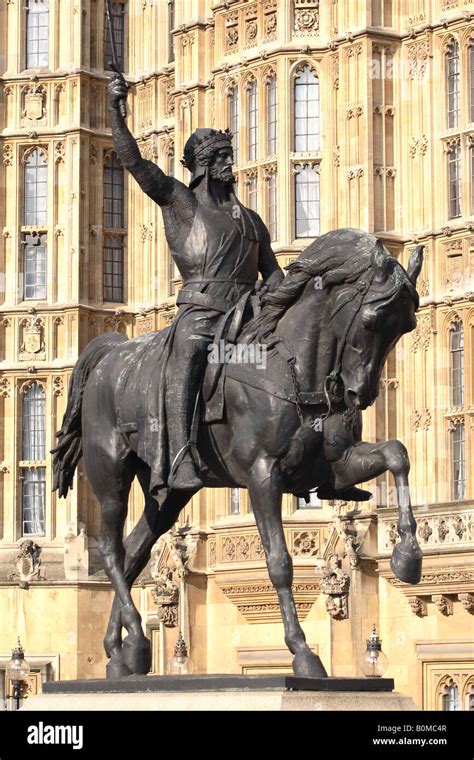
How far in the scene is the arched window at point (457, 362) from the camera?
31672 millimetres

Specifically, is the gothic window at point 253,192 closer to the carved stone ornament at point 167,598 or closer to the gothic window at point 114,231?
the gothic window at point 114,231

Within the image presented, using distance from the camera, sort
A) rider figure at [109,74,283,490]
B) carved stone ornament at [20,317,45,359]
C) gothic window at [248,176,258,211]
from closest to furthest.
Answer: rider figure at [109,74,283,490] → gothic window at [248,176,258,211] → carved stone ornament at [20,317,45,359]

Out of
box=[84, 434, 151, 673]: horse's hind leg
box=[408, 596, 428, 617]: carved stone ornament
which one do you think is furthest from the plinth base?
box=[408, 596, 428, 617]: carved stone ornament

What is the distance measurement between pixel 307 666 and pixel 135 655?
165 centimetres

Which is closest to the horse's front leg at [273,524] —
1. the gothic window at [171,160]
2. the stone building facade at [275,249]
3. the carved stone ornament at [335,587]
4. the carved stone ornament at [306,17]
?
the stone building facade at [275,249]

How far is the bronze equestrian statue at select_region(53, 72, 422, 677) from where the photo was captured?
43.2 feet

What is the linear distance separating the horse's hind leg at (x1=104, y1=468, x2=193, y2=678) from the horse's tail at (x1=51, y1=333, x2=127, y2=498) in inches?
23.7

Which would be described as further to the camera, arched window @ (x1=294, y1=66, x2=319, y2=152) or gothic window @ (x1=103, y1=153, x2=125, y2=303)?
gothic window @ (x1=103, y1=153, x2=125, y2=303)

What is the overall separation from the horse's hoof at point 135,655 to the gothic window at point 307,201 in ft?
66.2

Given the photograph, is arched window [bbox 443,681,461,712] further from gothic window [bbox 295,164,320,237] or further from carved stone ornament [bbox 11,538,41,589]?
carved stone ornament [bbox 11,538,41,589]

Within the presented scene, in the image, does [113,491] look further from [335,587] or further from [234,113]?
[234,113]

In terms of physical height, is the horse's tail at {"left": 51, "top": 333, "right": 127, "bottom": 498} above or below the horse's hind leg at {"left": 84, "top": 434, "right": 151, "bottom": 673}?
above

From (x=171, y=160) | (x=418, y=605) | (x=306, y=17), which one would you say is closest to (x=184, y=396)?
(x=418, y=605)
